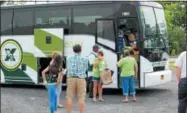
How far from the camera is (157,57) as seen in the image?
615 inches

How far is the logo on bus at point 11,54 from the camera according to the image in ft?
57.2

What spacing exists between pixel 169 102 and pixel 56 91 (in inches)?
163

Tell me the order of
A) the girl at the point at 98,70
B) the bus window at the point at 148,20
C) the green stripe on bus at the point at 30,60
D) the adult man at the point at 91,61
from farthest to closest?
the green stripe on bus at the point at 30,60
the bus window at the point at 148,20
the adult man at the point at 91,61
the girl at the point at 98,70

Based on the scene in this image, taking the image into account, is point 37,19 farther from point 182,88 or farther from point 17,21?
point 182,88

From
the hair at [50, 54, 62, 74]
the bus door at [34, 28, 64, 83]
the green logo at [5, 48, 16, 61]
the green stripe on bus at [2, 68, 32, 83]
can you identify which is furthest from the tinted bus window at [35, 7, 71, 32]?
the hair at [50, 54, 62, 74]

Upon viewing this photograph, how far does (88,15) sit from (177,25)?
2625 cm

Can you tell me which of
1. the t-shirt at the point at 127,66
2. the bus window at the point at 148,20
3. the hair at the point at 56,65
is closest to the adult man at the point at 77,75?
the hair at the point at 56,65

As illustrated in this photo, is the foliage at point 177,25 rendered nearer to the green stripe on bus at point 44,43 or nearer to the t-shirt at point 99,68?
the green stripe on bus at point 44,43

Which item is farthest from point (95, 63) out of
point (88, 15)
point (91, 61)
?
point (88, 15)

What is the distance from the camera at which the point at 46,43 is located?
16.7m

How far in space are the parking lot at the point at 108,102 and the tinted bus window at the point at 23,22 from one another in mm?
2189

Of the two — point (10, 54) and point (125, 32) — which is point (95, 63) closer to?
point (125, 32)

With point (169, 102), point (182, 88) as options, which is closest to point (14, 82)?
point (169, 102)

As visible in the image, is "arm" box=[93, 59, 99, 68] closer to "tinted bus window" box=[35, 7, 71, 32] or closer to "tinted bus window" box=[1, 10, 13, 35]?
"tinted bus window" box=[35, 7, 71, 32]
